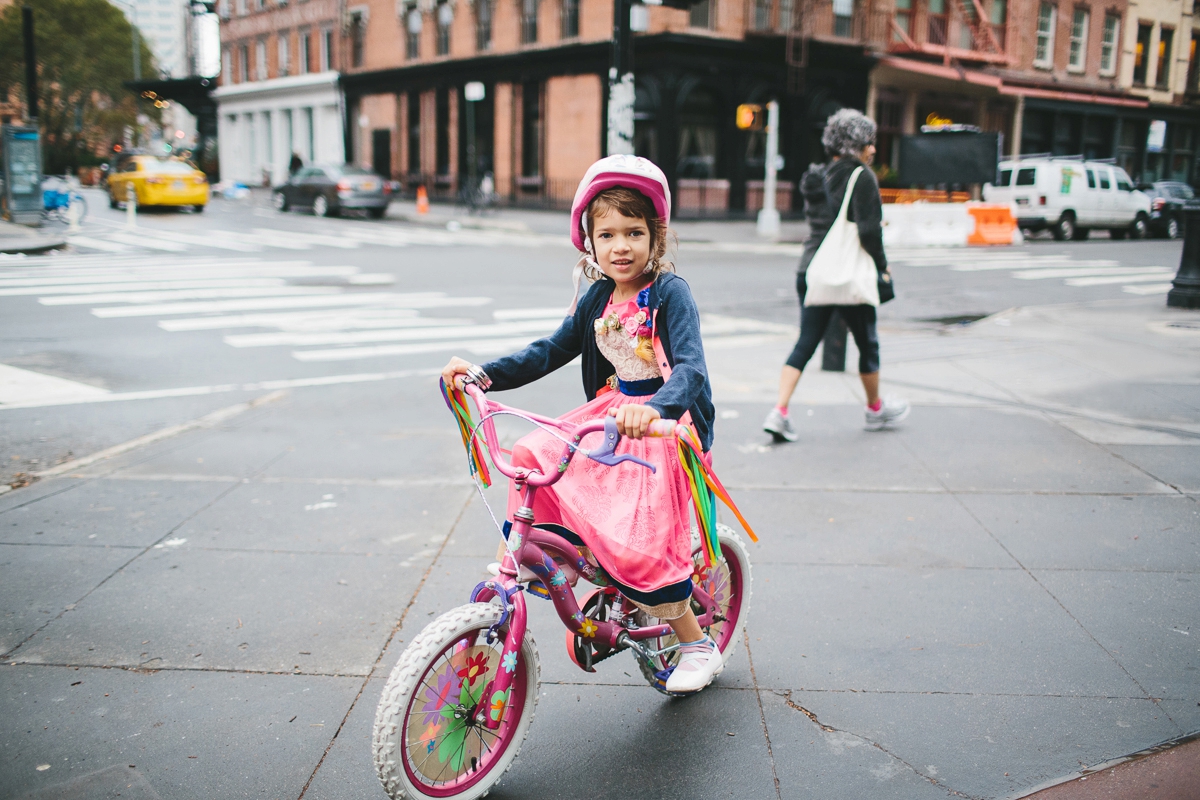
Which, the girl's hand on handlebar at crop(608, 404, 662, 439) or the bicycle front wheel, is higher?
the girl's hand on handlebar at crop(608, 404, 662, 439)

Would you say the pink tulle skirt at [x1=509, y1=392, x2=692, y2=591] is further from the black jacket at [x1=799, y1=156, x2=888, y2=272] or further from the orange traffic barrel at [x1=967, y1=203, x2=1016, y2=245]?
the orange traffic barrel at [x1=967, y1=203, x2=1016, y2=245]

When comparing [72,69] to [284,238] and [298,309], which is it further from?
[298,309]

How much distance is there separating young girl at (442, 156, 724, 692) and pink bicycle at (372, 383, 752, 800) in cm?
11

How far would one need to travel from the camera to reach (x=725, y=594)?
332cm

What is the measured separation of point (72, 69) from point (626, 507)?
69322mm

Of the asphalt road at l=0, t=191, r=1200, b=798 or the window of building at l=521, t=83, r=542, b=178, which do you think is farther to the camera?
the window of building at l=521, t=83, r=542, b=178

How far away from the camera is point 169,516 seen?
15.5 feet

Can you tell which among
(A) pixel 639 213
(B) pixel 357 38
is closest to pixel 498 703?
(A) pixel 639 213

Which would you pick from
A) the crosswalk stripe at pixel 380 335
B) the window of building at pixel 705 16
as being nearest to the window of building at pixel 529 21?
the window of building at pixel 705 16

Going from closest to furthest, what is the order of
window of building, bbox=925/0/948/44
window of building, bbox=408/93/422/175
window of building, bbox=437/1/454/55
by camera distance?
window of building, bbox=925/0/948/44, window of building, bbox=437/1/454/55, window of building, bbox=408/93/422/175

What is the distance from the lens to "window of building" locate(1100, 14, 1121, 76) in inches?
1508

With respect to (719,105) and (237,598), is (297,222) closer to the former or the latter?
(719,105)

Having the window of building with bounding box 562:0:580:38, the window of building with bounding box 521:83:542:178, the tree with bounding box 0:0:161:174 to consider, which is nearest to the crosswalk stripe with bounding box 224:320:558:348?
the window of building with bounding box 562:0:580:38

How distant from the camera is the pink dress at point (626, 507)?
8.48 ft
